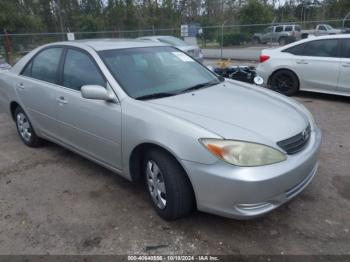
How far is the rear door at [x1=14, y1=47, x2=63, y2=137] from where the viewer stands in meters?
3.98

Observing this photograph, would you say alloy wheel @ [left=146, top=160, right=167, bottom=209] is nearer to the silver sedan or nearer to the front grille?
the silver sedan

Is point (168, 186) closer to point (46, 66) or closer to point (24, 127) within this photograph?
point (46, 66)

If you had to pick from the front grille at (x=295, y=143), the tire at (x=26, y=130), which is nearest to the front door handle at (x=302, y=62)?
the front grille at (x=295, y=143)

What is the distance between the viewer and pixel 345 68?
645 centimetres

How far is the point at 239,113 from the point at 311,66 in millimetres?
4874

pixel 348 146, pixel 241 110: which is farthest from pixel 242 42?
pixel 241 110

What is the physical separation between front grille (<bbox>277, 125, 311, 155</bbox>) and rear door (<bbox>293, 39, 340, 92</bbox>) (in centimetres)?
445

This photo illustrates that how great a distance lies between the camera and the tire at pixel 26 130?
4695 millimetres

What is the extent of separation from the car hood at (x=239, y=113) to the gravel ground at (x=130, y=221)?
2.68 feet

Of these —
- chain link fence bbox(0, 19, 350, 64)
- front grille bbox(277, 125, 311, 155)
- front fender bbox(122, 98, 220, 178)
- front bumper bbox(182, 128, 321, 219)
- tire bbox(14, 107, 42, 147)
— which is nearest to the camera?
front bumper bbox(182, 128, 321, 219)

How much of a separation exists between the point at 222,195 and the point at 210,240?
50 centimetres

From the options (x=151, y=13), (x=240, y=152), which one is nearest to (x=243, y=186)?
(x=240, y=152)

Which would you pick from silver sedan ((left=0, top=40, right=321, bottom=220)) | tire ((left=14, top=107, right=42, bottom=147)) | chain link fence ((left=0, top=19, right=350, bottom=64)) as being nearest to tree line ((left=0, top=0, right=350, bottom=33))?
chain link fence ((left=0, top=19, right=350, bottom=64))

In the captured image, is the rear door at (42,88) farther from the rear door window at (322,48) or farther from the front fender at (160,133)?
the rear door window at (322,48)
